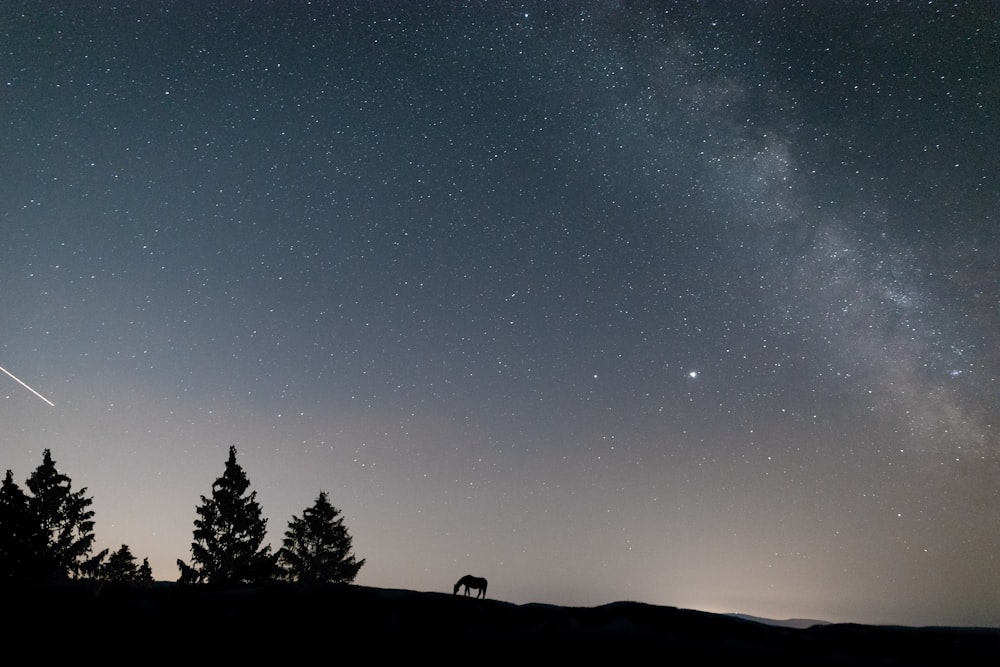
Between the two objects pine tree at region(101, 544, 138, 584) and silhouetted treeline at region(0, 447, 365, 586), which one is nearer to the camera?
silhouetted treeline at region(0, 447, 365, 586)

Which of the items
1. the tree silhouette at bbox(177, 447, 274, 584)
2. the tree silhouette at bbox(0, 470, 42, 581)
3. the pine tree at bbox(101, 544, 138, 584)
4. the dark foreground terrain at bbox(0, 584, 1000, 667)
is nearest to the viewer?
the dark foreground terrain at bbox(0, 584, 1000, 667)

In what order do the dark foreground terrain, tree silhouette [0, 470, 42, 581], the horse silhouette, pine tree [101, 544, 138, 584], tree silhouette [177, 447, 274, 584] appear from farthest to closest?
pine tree [101, 544, 138, 584] < tree silhouette [177, 447, 274, 584] < tree silhouette [0, 470, 42, 581] < the horse silhouette < the dark foreground terrain

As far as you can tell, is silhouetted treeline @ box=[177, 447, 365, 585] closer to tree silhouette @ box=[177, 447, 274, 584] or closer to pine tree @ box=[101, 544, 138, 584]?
tree silhouette @ box=[177, 447, 274, 584]

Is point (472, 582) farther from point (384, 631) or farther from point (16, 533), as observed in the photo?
point (16, 533)

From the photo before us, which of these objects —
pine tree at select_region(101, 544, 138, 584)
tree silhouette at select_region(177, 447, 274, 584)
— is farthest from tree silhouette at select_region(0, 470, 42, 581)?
pine tree at select_region(101, 544, 138, 584)

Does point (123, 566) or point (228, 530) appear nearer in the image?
point (228, 530)

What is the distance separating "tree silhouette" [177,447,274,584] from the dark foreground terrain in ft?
107

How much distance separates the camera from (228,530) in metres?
36.2

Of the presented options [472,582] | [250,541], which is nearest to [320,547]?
[250,541]

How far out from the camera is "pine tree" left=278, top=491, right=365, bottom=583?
4128 centimetres

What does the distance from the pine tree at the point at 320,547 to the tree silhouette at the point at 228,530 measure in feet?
16.3

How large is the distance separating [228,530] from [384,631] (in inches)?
1417

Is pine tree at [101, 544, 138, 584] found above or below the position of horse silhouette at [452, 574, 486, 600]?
below

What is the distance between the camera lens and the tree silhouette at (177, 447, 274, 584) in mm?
34688
